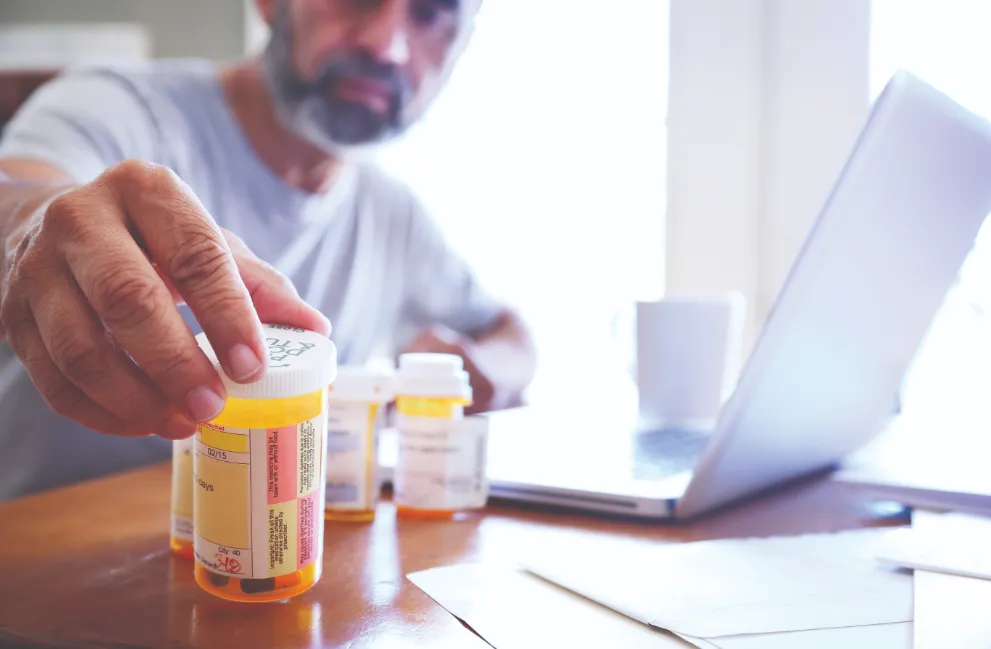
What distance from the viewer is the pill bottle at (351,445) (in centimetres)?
54

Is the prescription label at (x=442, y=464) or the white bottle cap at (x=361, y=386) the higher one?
the white bottle cap at (x=361, y=386)

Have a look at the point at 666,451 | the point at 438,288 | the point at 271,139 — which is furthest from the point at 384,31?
the point at 666,451

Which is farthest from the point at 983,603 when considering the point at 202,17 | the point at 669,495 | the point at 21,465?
the point at 202,17

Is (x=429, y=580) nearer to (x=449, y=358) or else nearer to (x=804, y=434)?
(x=449, y=358)

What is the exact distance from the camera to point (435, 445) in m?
0.56

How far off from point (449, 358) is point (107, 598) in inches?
11.1

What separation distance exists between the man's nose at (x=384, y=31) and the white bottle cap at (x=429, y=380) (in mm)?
837

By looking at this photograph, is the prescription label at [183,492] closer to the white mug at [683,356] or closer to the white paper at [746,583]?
the white paper at [746,583]

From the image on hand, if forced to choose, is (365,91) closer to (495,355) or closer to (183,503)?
(495,355)

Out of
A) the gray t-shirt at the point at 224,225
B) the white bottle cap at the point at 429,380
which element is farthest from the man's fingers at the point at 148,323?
the gray t-shirt at the point at 224,225

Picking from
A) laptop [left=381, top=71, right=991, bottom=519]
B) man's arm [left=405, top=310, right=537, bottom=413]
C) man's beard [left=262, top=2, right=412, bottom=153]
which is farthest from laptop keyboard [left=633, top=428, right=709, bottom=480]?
man's beard [left=262, top=2, right=412, bottom=153]

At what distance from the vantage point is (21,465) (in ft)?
3.10

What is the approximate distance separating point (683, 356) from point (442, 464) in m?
0.43

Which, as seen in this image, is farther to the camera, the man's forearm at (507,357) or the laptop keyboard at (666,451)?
the man's forearm at (507,357)
